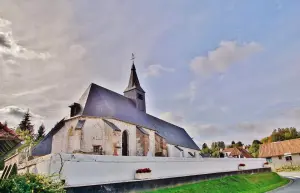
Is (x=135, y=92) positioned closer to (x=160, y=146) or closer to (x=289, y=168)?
(x=160, y=146)

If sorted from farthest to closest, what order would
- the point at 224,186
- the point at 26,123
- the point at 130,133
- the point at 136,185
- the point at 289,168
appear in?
1. the point at 26,123
2. the point at 289,168
3. the point at 130,133
4. the point at 224,186
5. the point at 136,185

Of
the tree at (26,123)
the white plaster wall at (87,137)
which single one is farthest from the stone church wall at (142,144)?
the tree at (26,123)

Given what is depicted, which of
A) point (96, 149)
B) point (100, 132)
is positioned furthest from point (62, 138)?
point (100, 132)

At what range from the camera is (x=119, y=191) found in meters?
11.0

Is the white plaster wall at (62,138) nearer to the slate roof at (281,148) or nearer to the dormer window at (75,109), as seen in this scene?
the dormer window at (75,109)

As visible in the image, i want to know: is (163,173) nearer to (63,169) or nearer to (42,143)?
(63,169)

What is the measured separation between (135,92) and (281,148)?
106ft

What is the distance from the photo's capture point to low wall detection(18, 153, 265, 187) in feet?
31.1

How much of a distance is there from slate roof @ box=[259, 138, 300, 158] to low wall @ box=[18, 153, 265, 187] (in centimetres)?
3300

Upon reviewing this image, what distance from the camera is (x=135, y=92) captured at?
1180 inches

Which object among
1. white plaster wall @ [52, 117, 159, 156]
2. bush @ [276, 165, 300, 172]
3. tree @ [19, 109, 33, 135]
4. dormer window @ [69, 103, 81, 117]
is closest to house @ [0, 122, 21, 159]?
white plaster wall @ [52, 117, 159, 156]

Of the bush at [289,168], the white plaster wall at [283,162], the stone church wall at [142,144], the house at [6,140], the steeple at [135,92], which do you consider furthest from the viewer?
the white plaster wall at [283,162]

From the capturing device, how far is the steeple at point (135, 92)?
98.3 ft

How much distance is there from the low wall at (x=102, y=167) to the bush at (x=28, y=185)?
323 centimetres
